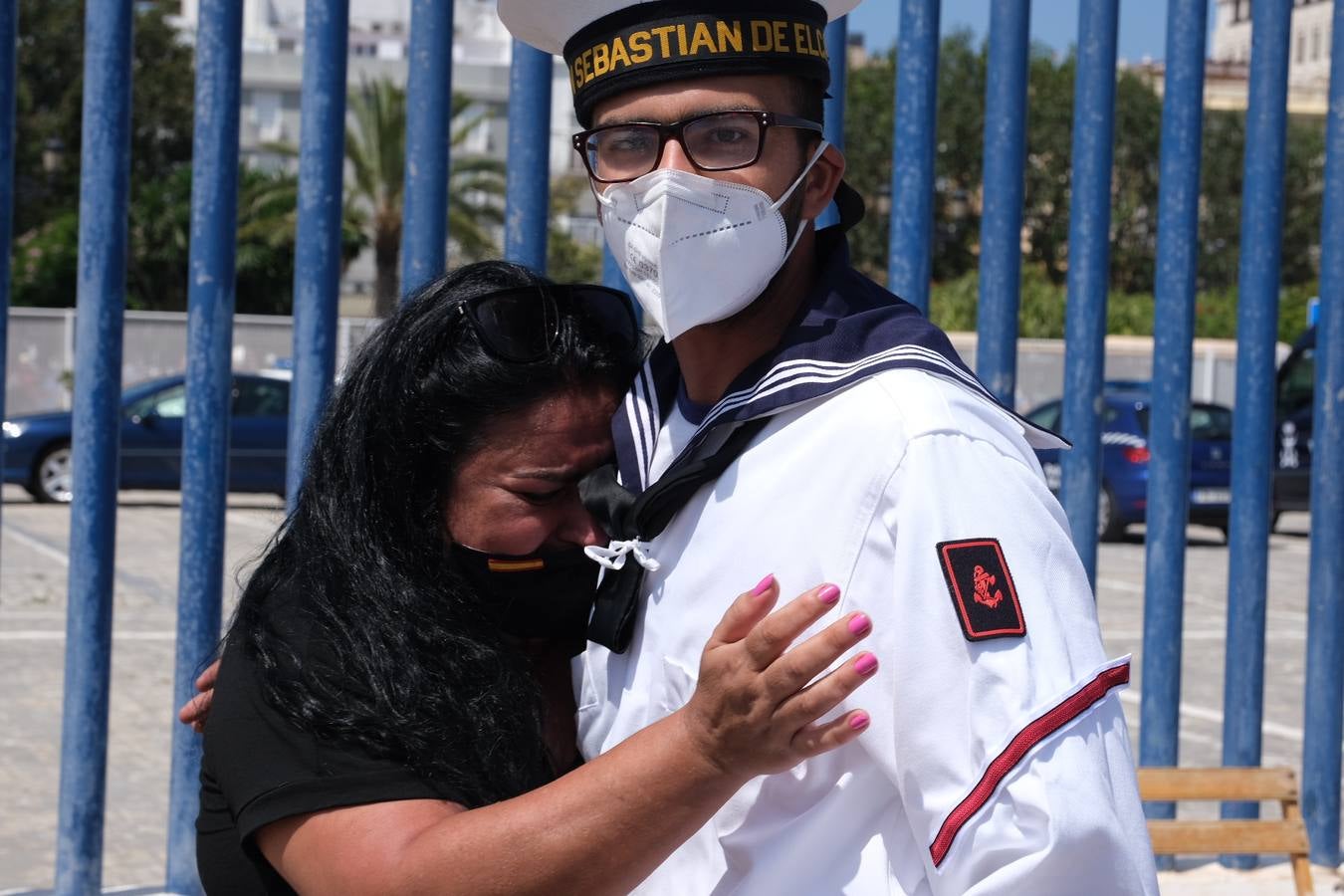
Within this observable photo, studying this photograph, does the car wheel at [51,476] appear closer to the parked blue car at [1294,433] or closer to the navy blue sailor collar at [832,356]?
the parked blue car at [1294,433]

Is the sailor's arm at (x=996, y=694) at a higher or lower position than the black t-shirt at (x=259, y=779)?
higher

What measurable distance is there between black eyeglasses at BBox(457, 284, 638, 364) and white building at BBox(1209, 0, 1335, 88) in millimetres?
60890

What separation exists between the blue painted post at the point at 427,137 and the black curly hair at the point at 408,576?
1348 mm

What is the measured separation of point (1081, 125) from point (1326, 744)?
1983 mm

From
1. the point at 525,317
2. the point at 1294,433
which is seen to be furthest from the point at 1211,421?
the point at 525,317

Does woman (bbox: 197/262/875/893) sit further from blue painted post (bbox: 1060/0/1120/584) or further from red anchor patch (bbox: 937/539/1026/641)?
blue painted post (bbox: 1060/0/1120/584)

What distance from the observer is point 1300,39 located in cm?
9144

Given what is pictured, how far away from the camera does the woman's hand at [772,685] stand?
63.1 inches

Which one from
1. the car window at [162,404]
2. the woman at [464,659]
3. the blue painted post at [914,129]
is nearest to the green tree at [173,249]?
the car window at [162,404]

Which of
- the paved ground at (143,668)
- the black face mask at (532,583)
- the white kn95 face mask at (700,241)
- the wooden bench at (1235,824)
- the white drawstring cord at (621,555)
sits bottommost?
the paved ground at (143,668)

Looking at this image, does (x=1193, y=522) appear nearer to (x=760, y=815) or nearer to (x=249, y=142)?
(x=760, y=815)

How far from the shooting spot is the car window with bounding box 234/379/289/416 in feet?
53.4

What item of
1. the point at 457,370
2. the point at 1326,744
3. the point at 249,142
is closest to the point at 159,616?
the point at 1326,744

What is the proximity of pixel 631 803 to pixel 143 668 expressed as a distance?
24.8 ft
